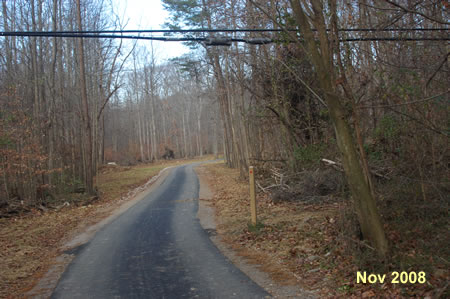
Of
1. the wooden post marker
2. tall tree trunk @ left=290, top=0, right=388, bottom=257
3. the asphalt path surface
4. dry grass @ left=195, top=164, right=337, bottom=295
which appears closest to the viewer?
the asphalt path surface

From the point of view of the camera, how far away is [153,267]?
6906 mm

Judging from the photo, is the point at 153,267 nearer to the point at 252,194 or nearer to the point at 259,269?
the point at 259,269

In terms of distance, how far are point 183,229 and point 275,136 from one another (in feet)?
25.9

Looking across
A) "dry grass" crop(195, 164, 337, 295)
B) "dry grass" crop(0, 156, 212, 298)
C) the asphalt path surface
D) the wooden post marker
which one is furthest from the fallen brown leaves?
"dry grass" crop(0, 156, 212, 298)

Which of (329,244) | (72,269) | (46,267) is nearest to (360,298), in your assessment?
(329,244)

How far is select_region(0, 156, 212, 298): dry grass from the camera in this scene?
23.4 ft

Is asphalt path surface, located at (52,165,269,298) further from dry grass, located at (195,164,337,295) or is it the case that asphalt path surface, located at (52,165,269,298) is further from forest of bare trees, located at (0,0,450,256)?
forest of bare trees, located at (0,0,450,256)

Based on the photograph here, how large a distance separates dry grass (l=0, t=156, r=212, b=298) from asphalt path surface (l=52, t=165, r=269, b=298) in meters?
0.76

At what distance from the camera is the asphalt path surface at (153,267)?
220 inches

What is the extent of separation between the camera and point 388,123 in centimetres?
891

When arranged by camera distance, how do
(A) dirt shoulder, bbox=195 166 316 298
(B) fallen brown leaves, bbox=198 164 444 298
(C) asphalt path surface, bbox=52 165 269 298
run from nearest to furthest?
(B) fallen brown leaves, bbox=198 164 444 298, (A) dirt shoulder, bbox=195 166 316 298, (C) asphalt path surface, bbox=52 165 269 298

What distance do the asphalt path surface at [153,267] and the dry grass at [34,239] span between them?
0.76 m

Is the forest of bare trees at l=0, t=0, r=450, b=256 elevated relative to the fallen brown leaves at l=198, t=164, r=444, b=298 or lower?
elevated

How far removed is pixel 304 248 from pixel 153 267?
9.40 ft
